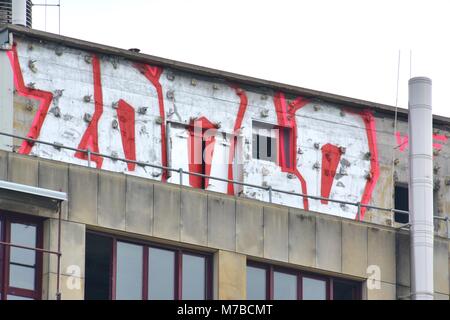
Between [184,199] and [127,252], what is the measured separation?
7.95 feet

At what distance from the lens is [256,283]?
67312 millimetres

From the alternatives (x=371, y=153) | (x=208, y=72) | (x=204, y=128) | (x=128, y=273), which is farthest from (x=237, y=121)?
(x=128, y=273)

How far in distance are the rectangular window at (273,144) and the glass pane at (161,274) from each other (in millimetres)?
9457

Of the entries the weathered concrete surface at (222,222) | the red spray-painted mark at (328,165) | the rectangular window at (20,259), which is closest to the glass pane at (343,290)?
the weathered concrete surface at (222,222)

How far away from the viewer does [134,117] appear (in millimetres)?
72375

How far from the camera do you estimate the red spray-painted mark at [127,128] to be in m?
71.9

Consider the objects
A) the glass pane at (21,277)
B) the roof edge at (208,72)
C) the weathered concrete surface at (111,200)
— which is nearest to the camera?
the glass pane at (21,277)

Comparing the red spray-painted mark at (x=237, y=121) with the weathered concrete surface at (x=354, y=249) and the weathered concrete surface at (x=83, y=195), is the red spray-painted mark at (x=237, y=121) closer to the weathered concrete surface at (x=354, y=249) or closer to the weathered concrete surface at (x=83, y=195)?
the weathered concrete surface at (x=354, y=249)

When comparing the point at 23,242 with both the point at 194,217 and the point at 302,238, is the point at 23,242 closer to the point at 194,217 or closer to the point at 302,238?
the point at 194,217

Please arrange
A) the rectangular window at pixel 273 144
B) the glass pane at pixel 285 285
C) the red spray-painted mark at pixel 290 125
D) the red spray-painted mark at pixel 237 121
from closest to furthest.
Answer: the glass pane at pixel 285 285
the red spray-painted mark at pixel 237 121
the rectangular window at pixel 273 144
the red spray-painted mark at pixel 290 125

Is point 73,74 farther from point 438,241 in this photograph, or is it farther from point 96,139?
point 438,241

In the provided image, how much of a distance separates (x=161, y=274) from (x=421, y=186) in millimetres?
9134

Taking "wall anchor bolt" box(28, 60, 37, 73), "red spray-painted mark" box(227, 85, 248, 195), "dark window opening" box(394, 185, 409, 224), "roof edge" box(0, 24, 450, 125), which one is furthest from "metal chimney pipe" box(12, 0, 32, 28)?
"dark window opening" box(394, 185, 409, 224)
